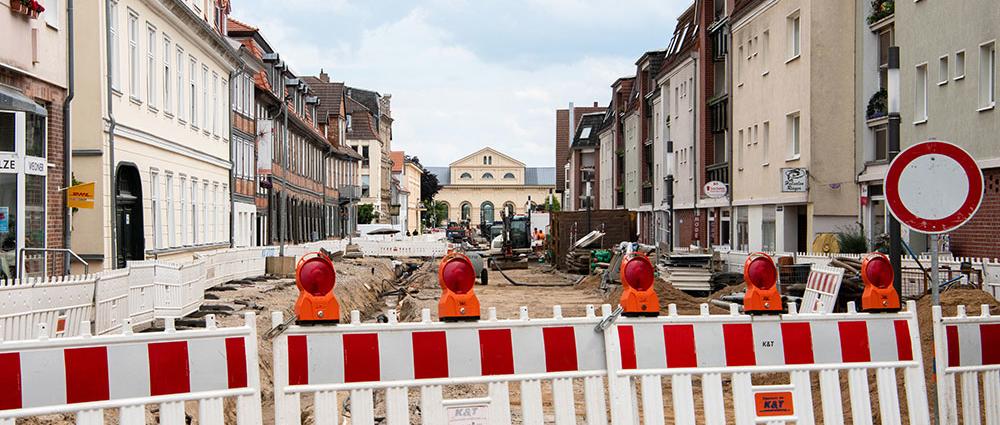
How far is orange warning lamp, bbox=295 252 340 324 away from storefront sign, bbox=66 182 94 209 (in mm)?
14200

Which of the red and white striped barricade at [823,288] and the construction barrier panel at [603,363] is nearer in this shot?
the construction barrier panel at [603,363]

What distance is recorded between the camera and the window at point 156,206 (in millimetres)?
27328

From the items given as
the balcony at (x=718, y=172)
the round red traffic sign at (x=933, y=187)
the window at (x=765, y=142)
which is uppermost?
the window at (x=765, y=142)

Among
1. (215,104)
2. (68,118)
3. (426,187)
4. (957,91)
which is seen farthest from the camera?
(426,187)

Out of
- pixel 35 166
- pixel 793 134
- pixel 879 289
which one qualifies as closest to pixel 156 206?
pixel 35 166

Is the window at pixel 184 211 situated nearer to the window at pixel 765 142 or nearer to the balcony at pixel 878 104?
the window at pixel 765 142

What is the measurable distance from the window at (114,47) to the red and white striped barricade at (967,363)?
1951 centimetres

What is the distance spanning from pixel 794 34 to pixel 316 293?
90.5ft

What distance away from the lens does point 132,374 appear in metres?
5.57

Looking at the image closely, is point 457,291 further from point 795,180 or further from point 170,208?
point 795,180

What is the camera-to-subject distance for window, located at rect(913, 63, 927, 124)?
76.6 feet

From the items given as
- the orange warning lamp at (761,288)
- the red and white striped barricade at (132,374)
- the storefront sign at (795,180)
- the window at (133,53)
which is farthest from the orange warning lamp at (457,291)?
the storefront sign at (795,180)

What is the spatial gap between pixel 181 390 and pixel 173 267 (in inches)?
473

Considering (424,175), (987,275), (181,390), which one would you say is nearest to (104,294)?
(181,390)
